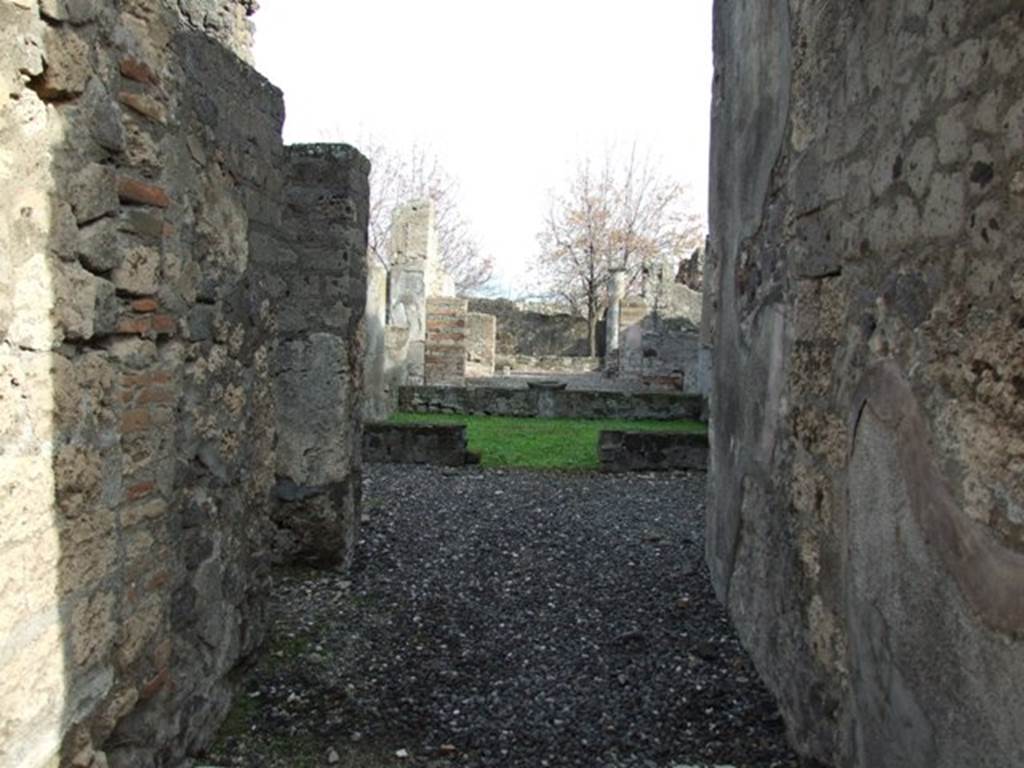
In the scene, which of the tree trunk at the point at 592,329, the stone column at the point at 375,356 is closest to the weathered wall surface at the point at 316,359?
the stone column at the point at 375,356

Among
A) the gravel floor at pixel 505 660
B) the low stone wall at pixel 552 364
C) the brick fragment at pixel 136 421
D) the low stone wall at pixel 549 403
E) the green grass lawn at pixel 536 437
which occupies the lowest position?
the gravel floor at pixel 505 660

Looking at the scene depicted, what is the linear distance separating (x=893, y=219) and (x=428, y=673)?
245cm

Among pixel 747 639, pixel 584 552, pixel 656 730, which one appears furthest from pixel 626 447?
pixel 656 730

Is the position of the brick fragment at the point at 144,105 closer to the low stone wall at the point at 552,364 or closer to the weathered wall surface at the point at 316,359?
the weathered wall surface at the point at 316,359

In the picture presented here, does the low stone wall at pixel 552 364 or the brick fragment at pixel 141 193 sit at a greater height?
the brick fragment at pixel 141 193

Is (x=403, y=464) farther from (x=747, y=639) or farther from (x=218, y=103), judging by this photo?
(x=218, y=103)

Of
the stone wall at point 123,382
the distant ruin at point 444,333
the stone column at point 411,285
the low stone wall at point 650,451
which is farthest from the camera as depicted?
the stone column at point 411,285

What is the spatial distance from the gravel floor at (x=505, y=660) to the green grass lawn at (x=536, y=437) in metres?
2.35

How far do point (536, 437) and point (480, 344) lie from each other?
8.93 metres

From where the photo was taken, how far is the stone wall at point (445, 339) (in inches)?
→ 539

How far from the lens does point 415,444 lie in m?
7.94

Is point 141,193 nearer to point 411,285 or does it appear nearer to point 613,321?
point 411,285

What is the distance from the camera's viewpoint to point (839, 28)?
8.17 ft

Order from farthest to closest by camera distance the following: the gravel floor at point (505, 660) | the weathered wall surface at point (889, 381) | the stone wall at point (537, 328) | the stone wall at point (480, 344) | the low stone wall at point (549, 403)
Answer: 1. the stone wall at point (537, 328)
2. the stone wall at point (480, 344)
3. the low stone wall at point (549, 403)
4. the gravel floor at point (505, 660)
5. the weathered wall surface at point (889, 381)
